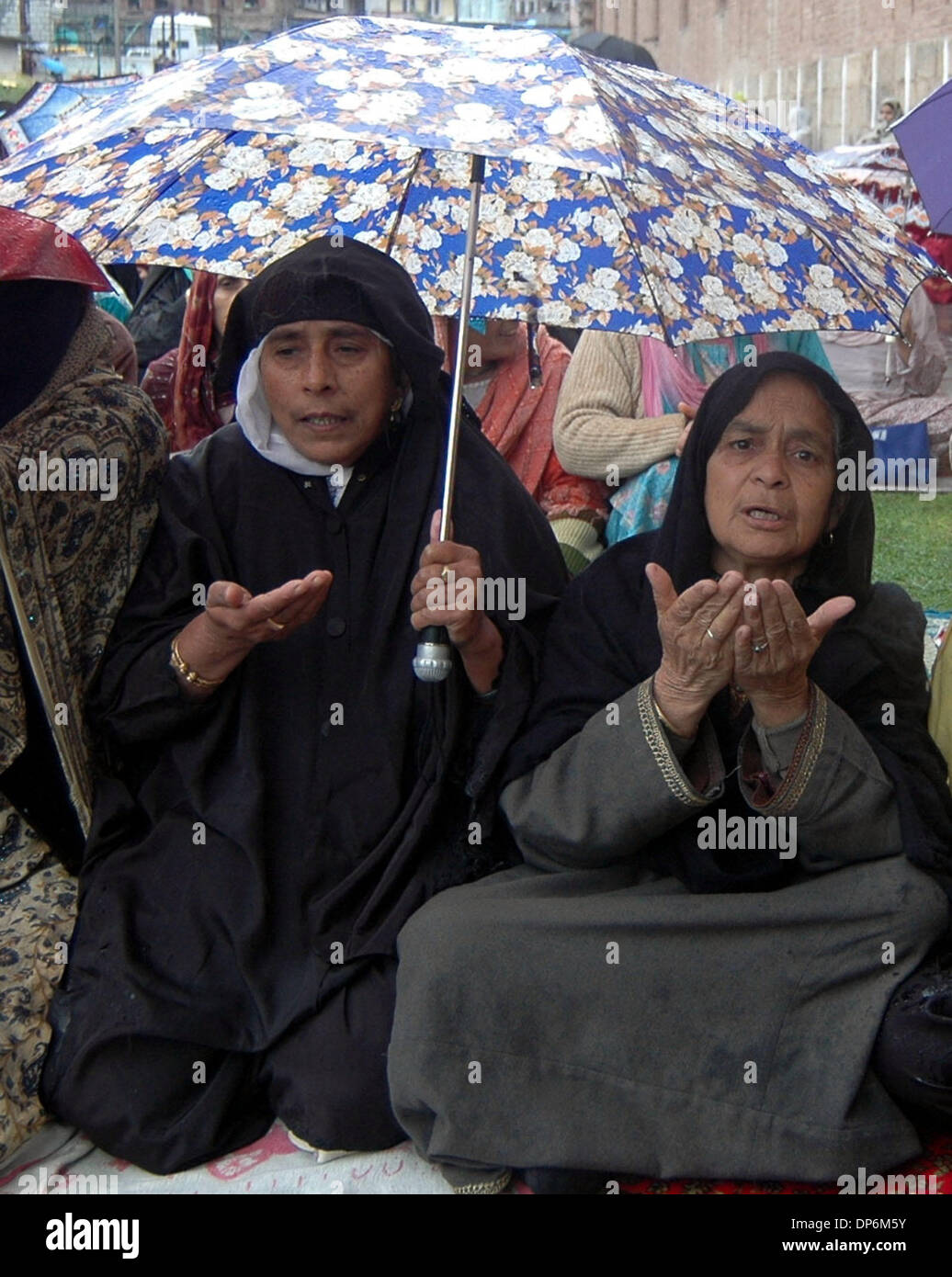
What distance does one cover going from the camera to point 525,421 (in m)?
4.53

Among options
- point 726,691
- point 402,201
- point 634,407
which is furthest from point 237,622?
point 634,407

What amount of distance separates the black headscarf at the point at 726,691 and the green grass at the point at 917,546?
3369mm

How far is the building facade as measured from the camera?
20672 mm

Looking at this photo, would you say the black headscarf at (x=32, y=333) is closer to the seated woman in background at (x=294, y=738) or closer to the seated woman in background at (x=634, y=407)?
the seated woman in background at (x=294, y=738)

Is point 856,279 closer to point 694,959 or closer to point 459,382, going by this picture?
point 459,382

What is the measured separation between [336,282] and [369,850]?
1035mm

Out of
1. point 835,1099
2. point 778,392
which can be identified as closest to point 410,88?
point 778,392

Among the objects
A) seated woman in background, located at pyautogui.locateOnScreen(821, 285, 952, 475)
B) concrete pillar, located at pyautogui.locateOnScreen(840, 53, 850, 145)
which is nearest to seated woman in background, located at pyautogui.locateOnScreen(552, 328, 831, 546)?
seated woman in background, located at pyautogui.locateOnScreen(821, 285, 952, 475)

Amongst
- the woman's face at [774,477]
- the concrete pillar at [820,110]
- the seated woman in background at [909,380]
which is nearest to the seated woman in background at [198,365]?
the woman's face at [774,477]

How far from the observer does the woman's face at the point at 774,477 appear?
2641 millimetres

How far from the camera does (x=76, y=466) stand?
273cm

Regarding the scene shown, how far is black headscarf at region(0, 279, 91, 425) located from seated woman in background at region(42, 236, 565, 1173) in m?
0.31

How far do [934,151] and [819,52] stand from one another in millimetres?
23680
